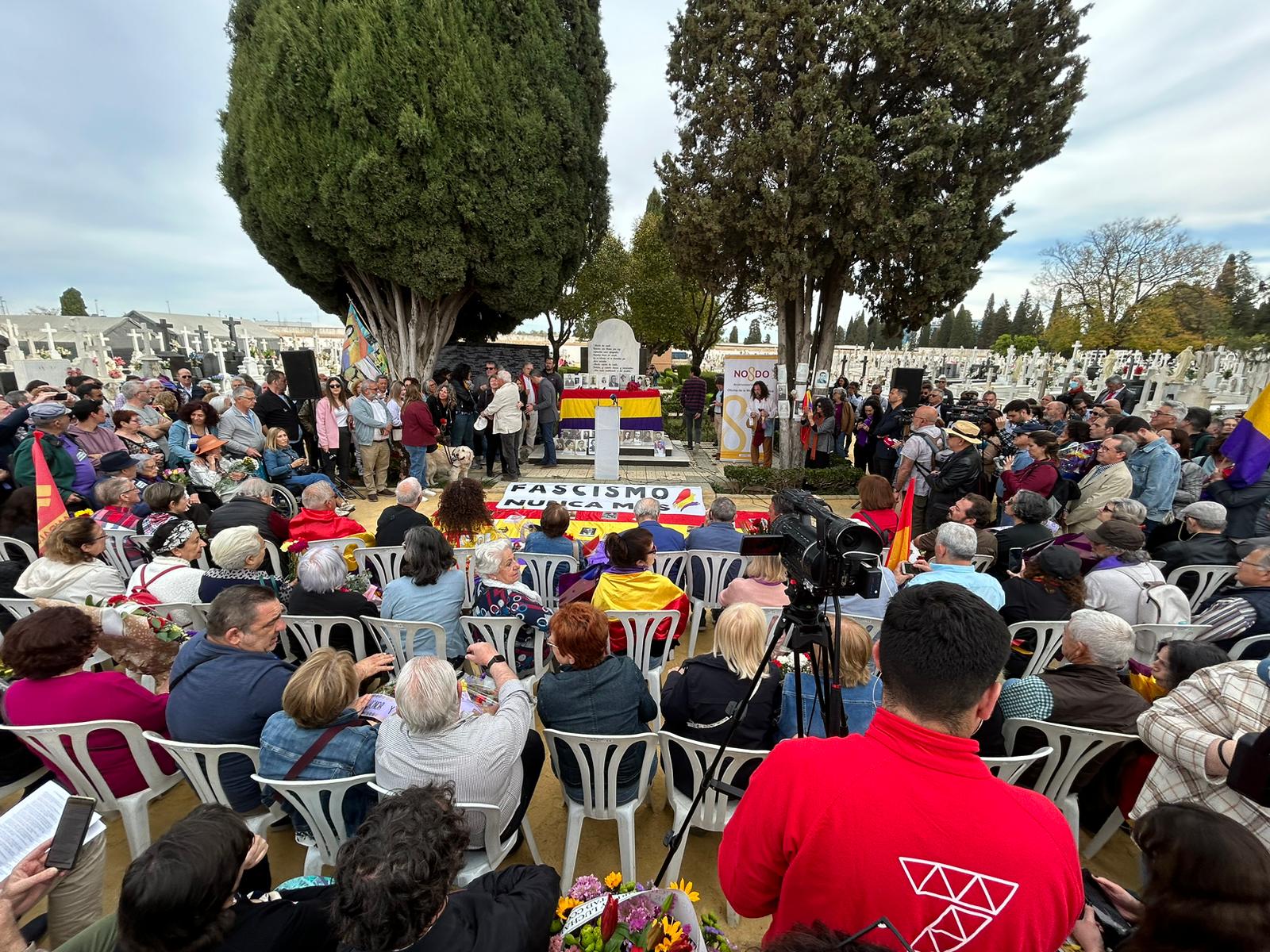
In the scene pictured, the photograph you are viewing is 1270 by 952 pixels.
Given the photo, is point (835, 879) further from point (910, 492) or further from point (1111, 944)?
point (910, 492)

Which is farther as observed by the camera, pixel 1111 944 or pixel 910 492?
pixel 910 492

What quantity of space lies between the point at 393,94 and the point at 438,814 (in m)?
12.8

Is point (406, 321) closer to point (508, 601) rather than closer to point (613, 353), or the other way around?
point (613, 353)

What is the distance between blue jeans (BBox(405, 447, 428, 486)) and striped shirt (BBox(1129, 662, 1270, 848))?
7770mm

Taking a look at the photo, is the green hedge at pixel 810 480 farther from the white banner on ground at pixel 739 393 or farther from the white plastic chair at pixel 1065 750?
the white plastic chair at pixel 1065 750

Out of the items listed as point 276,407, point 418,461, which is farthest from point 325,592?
point 276,407

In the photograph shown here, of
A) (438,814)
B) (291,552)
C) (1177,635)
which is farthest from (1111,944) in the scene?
(291,552)

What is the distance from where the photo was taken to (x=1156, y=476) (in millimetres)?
5043

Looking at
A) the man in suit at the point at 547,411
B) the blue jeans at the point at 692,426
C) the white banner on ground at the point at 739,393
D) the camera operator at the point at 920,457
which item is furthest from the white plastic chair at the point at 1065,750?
the blue jeans at the point at 692,426

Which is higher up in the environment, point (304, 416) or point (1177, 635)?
point (304, 416)

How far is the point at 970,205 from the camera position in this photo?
8898mm

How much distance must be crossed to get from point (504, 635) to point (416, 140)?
10976 mm

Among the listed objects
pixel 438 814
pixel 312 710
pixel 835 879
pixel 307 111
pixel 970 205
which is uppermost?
pixel 307 111

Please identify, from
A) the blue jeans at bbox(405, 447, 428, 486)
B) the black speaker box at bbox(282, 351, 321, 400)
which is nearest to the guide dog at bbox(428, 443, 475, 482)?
the blue jeans at bbox(405, 447, 428, 486)
